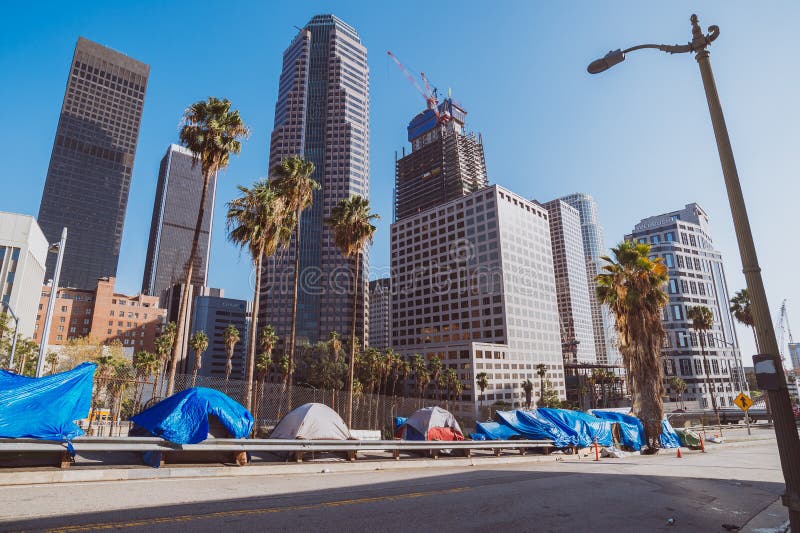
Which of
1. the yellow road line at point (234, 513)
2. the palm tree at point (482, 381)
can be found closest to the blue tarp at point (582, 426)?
the yellow road line at point (234, 513)

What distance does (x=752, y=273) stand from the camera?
6.23 meters

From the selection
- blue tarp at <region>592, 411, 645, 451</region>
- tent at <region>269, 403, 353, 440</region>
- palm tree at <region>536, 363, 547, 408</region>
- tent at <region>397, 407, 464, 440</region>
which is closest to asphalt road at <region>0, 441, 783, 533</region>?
tent at <region>269, 403, 353, 440</region>

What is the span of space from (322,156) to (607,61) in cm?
17608

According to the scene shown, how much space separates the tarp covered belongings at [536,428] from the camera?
2309 cm

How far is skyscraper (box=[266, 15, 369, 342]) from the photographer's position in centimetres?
15638

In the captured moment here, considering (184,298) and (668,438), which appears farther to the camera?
(668,438)

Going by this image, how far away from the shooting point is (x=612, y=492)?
36.4ft

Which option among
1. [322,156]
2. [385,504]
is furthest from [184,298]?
[322,156]

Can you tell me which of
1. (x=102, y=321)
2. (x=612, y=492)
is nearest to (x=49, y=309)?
(x=612, y=492)

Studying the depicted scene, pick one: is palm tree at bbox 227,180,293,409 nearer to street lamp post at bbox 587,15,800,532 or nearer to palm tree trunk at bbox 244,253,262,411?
palm tree trunk at bbox 244,253,262,411

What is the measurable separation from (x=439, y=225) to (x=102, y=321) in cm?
11572

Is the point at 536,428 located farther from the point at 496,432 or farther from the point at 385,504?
the point at 385,504

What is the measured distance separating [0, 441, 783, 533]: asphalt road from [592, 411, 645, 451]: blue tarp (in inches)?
550

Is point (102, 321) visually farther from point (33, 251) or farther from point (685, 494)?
point (685, 494)
